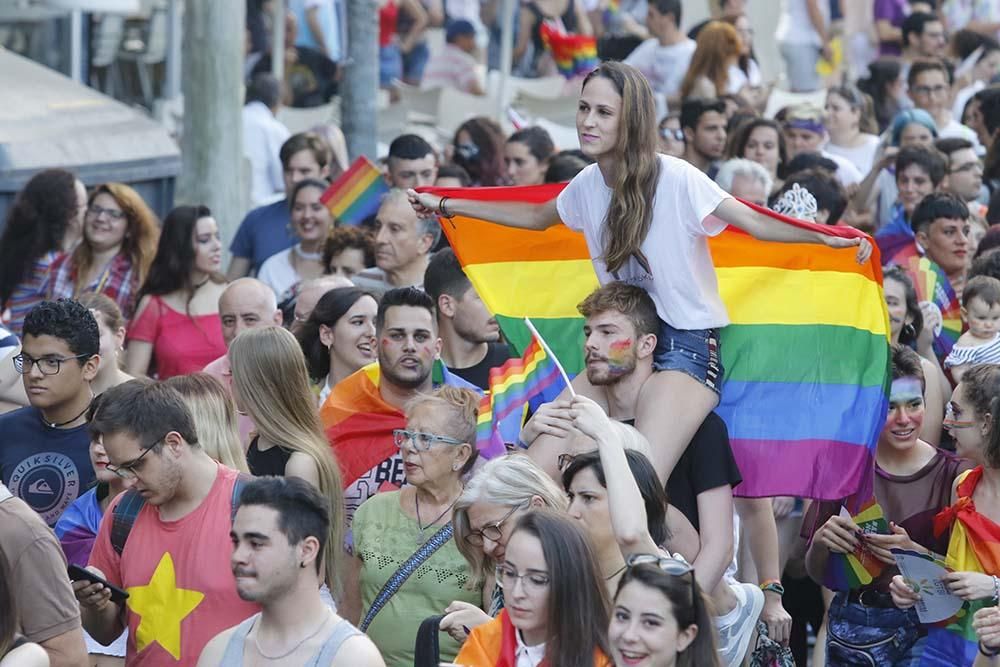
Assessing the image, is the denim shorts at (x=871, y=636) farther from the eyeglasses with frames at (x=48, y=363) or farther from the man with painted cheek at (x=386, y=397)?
the eyeglasses with frames at (x=48, y=363)

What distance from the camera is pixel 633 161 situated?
660 cm

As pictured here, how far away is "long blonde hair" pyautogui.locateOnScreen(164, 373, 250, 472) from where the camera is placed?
638 centimetres

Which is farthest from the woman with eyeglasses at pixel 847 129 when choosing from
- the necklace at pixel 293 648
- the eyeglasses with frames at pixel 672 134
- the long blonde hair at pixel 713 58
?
the necklace at pixel 293 648

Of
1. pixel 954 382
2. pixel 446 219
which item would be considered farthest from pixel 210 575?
pixel 954 382

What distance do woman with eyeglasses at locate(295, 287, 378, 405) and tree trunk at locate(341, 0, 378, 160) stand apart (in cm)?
659

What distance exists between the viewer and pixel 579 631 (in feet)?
16.9

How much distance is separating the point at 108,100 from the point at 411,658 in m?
8.90

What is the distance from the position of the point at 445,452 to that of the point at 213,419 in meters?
0.82

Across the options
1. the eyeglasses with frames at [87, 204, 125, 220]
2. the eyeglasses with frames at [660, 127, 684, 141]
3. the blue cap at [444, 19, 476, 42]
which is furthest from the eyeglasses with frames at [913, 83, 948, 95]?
the eyeglasses with frames at [87, 204, 125, 220]

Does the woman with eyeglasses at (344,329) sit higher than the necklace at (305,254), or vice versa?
the woman with eyeglasses at (344,329)

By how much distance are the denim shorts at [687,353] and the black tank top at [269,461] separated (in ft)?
4.46

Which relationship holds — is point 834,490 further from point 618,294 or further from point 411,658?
point 411,658

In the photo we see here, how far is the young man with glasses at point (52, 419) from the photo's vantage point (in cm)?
698

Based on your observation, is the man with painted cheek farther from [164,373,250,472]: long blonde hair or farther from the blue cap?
the blue cap
